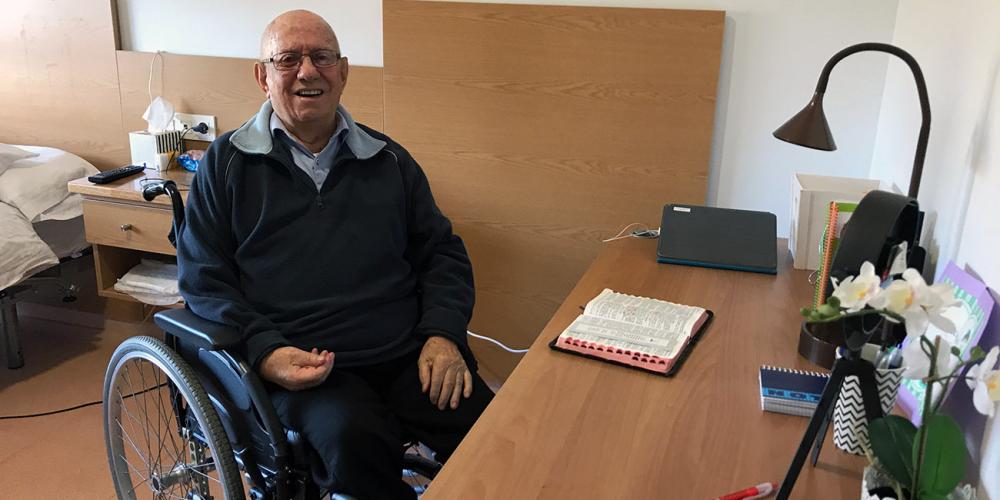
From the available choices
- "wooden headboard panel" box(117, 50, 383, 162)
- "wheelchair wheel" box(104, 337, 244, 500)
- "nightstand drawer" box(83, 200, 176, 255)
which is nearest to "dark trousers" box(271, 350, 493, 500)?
"wheelchair wheel" box(104, 337, 244, 500)

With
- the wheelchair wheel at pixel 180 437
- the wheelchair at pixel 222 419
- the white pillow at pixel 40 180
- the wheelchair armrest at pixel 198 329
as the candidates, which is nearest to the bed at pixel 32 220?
the white pillow at pixel 40 180

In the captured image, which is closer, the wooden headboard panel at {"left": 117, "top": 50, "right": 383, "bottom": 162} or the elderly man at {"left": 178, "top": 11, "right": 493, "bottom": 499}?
the elderly man at {"left": 178, "top": 11, "right": 493, "bottom": 499}

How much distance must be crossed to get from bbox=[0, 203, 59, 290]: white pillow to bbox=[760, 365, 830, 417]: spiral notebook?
249 cm

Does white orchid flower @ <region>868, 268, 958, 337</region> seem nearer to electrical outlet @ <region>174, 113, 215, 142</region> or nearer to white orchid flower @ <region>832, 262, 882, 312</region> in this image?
white orchid flower @ <region>832, 262, 882, 312</region>

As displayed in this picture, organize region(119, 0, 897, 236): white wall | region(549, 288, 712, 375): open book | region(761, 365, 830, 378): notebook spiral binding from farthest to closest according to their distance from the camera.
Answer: region(119, 0, 897, 236): white wall < region(549, 288, 712, 375): open book < region(761, 365, 830, 378): notebook spiral binding

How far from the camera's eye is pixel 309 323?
167cm

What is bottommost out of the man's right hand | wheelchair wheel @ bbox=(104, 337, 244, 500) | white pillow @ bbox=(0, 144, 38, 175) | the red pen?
wheelchair wheel @ bbox=(104, 337, 244, 500)

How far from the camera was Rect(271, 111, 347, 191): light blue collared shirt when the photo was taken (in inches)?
68.2

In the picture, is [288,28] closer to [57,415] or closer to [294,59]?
→ [294,59]

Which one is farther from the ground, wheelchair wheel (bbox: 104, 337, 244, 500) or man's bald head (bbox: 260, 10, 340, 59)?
man's bald head (bbox: 260, 10, 340, 59)

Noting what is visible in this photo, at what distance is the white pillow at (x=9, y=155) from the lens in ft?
9.18

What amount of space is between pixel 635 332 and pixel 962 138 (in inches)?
24.6

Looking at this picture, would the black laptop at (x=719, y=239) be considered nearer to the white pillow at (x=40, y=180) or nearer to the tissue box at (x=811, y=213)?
the tissue box at (x=811, y=213)

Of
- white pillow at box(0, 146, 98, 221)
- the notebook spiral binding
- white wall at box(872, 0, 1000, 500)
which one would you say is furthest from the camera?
white pillow at box(0, 146, 98, 221)
